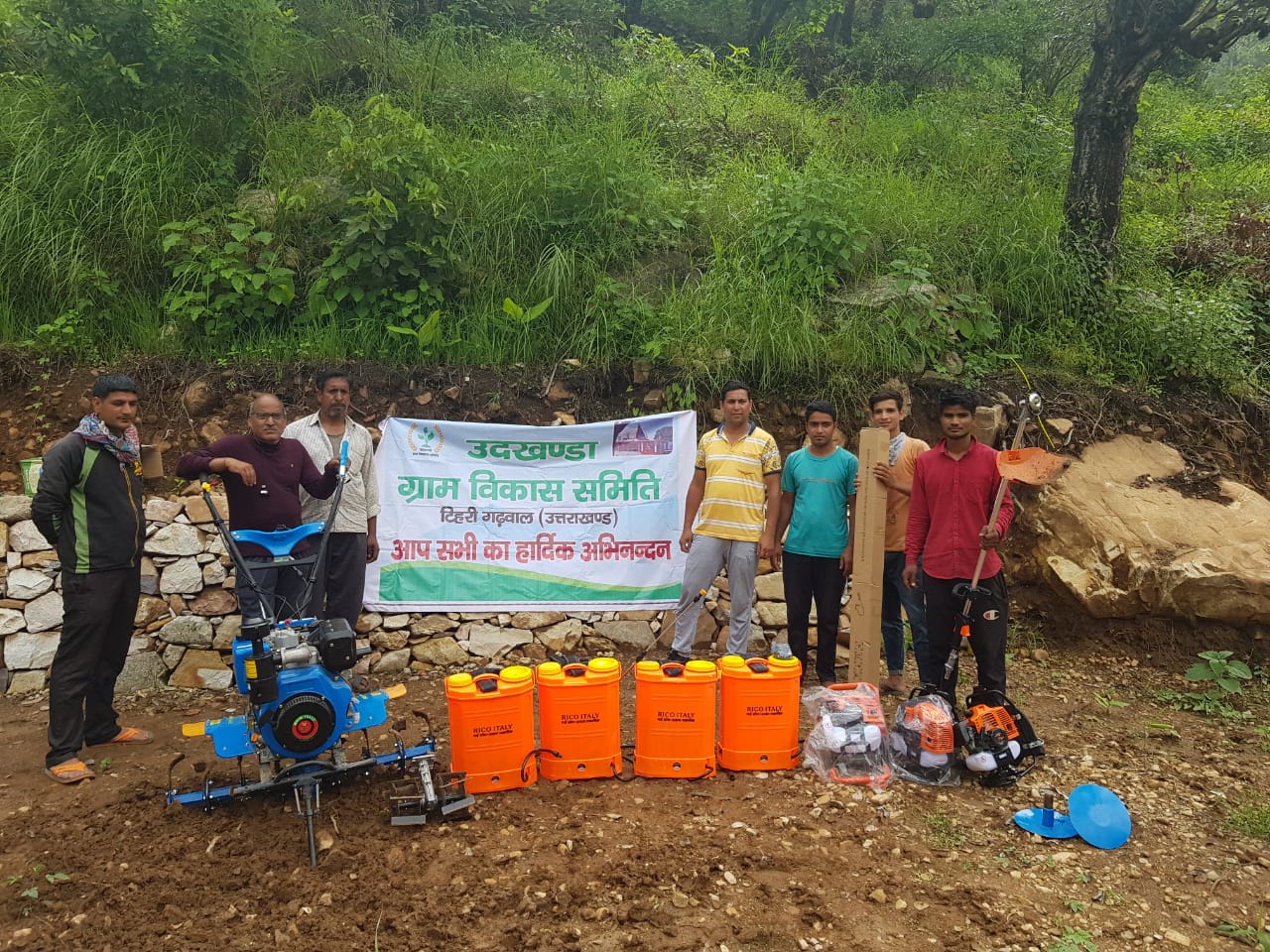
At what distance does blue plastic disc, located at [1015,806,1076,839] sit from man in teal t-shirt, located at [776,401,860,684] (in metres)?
1.56

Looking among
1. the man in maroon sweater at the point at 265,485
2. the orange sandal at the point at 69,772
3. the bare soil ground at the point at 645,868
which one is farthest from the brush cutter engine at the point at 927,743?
the orange sandal at the point at 69,772

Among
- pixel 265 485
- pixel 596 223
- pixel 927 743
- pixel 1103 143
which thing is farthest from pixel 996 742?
pixel 1103 143

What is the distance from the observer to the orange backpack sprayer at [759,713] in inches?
160

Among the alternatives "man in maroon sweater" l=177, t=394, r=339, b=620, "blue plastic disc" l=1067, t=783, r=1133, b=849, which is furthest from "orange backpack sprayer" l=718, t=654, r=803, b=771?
"man in maroon sweater" l=177, t=394, r=339, b=620

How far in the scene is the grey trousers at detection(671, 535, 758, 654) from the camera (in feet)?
16.9

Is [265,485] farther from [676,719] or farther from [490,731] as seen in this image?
[676,719]

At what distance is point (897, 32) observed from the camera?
1269cm

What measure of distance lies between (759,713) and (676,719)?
0.42 meters

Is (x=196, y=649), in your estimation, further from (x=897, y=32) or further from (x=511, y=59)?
(x=897, y=32)

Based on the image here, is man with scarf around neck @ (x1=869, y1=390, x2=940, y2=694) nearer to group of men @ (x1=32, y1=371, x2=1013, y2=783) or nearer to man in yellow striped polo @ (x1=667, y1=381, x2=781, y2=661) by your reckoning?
group of men @ (x1=32, y1=371, x2=1013, y2=783)

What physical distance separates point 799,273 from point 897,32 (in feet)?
26.5

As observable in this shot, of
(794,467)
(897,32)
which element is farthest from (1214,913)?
(897,32)

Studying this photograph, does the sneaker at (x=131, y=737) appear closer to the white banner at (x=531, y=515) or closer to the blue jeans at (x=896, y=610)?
the white banner at (x=531, y=515)

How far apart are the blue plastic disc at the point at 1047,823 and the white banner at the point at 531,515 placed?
8.92 ft
